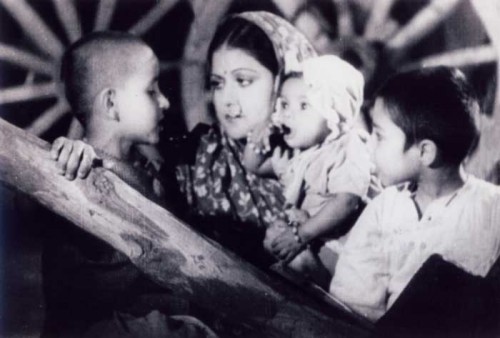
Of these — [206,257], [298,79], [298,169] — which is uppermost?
[298,79]

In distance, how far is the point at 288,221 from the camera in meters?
2.93

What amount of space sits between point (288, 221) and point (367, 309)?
1.53 ft

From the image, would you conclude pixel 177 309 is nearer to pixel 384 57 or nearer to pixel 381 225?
pixel 381 225

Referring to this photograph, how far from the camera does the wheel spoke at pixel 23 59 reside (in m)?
2.89

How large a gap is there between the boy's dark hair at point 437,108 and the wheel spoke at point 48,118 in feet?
4.06

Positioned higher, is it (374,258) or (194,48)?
(194,48)

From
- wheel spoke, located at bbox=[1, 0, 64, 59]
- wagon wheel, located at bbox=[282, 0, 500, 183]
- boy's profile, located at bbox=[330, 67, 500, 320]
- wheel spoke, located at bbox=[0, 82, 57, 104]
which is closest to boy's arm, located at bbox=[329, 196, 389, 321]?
boy's profile, located at bbox=[330, 67, 500, 320]

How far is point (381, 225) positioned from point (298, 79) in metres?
0.67

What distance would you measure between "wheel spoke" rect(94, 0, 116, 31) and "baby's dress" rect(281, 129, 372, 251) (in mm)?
905

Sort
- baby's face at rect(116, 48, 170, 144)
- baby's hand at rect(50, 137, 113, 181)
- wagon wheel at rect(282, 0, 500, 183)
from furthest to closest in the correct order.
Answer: wagon wheel at rect(282, 0, 500, 183) < baby's face at rect(116, 48, 170, 144) < baby's hand at rect(50, 137, 113, 181)

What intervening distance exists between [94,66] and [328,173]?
0.99m

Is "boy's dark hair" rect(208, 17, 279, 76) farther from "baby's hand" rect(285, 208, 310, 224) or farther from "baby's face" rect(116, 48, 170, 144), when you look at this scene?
"baby's hand" rect(285, 208, 310, 224)

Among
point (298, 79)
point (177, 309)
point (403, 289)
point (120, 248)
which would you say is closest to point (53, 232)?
point (120, 248)

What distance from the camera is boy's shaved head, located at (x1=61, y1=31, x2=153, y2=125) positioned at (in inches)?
112
